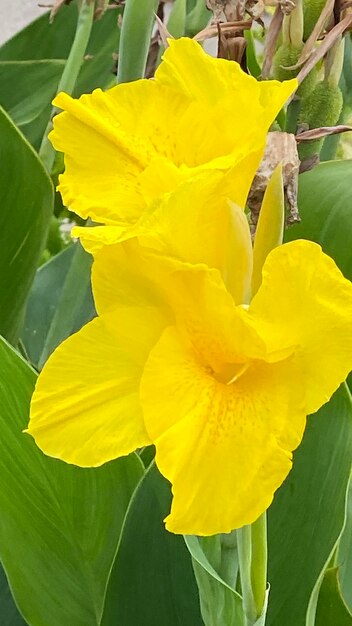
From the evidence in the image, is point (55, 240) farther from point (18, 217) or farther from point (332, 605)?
point (332, 605)

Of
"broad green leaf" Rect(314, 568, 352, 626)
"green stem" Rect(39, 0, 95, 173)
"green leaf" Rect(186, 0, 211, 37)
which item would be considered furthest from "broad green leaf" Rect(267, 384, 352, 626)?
"green leaf" Rect(186, 0, 211, 37)

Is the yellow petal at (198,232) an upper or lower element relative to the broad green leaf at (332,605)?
upper

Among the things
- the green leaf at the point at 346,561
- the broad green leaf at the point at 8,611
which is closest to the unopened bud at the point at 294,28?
the green leaf at the point at 346,561

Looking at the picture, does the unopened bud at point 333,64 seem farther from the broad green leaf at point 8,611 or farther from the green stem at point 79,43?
the broad green leaf at point 8,611

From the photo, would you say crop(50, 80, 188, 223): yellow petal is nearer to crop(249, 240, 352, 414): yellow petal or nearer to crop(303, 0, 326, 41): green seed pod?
crop(249, 240, 352, 414): yellow petal

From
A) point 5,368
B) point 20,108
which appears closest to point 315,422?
point 5,368

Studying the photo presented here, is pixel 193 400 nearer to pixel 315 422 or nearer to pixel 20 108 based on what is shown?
pixel 315 422
